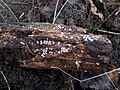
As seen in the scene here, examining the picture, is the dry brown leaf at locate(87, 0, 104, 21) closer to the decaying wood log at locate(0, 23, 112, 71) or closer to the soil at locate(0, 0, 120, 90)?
the soil at locate(0, 0, 120, 90)

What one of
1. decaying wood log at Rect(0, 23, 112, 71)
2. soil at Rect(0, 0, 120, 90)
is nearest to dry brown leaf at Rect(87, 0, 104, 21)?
soil at Rect(0, 0, 120, 90)

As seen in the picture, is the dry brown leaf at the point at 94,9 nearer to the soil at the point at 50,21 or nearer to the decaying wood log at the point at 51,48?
the soil at the point at 50,21

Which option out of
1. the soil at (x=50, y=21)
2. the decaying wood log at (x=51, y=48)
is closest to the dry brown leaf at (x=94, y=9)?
the soil at (x=50, y=21)

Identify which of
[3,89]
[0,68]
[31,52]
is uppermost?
[31,52]

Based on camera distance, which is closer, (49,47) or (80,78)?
(49,47)

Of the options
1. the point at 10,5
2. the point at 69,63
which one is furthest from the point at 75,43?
the point at 10,5

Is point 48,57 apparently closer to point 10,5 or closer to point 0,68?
point 0,68
